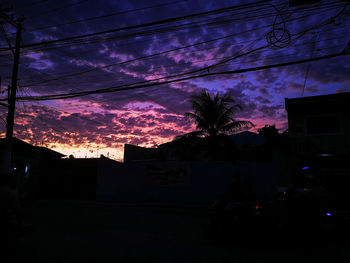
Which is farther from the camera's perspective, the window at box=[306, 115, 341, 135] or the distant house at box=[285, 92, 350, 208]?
the window at box=[306, 115, 341, 135]

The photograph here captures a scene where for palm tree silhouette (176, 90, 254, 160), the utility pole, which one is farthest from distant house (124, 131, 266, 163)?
the utility pole

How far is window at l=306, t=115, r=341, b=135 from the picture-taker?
1513 centimetres

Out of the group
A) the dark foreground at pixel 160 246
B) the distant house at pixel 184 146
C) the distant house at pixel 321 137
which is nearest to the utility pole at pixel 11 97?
the dark foreground at pixel 160 246

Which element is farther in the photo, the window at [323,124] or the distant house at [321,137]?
the window at [323,124]

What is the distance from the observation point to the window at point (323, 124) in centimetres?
1513

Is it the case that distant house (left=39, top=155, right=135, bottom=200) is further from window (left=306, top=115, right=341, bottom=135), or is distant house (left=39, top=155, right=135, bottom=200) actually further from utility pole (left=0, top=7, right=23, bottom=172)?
window (left=306, top=115, right=341, bottom=135)

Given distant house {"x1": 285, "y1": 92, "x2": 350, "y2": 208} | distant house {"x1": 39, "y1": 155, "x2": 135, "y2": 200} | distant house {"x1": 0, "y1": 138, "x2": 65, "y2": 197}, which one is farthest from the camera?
distant house {"x1": 0, "y1": 138, "x2": 65, "y2": 197}

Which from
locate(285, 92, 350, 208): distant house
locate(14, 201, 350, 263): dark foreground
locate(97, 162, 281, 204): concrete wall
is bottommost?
locate(14, 201, 350, 263): dark foreground

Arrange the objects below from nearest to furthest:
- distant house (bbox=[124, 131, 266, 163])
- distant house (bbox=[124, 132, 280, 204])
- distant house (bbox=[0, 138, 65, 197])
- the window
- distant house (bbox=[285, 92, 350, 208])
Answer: distant house (bbox=[285, 92, 350, 208]) < the window < distant house (bbox=[124, 132, 280, 204]) < distant house (bbox=[0, 138, 65, 197]) < distant house (bbox=[124, 131, 266, 163])

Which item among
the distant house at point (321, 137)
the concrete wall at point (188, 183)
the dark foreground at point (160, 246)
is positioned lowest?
the dark foreground at point (160, 246)

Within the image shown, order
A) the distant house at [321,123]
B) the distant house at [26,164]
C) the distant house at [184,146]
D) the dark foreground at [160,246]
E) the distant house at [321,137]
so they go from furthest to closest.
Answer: the distant house at [184,146] → the distant house at [26,164] → the distant house at [321,123] → the distant house at [321,137] → the dark foreground at [160,246]

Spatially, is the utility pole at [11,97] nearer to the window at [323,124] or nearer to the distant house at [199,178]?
the distant house at [199,178]

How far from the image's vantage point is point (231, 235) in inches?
316

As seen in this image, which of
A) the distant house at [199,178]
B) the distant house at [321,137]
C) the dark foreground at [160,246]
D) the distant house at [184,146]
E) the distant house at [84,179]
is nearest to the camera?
the dark foreground at [160,246]
